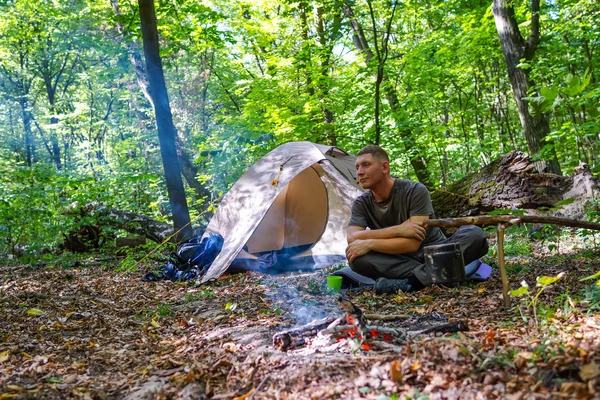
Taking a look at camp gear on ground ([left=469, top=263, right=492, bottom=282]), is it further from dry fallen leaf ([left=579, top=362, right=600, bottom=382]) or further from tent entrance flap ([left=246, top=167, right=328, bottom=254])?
tent entrance flap ([left=246, top=167, right=328, bottom=254])

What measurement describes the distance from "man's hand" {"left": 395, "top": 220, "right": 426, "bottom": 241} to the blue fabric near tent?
270 cm

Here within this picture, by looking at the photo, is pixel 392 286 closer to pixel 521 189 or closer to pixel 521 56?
pixel 521 189

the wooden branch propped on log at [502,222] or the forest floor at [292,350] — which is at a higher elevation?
the wooden branch propped on log at [502,222]

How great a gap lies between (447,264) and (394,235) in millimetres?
689

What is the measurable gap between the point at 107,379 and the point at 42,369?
41 cm

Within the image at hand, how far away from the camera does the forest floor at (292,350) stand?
1.61 metres

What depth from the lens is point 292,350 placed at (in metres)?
2.28

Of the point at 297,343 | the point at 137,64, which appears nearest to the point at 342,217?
the point at 297,343

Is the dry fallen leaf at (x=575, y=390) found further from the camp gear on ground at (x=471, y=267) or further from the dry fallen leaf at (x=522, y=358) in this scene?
the camp gear on ground at (x=471, y=267)

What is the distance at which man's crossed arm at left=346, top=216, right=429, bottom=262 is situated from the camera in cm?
383

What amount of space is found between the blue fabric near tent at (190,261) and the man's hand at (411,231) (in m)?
2.70

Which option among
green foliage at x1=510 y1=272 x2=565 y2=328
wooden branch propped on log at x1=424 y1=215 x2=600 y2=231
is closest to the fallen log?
wooden branch propped on log at x1=424 y1=215 x2=600 y2=231

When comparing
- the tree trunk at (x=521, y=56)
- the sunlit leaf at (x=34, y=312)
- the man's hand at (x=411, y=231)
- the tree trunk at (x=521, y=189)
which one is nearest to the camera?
the sunlit leaf at (x=34, y=312)

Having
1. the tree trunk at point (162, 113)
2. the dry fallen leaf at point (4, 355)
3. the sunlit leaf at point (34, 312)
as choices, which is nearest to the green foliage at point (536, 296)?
the dry fallen leaf at point (4, 355)
